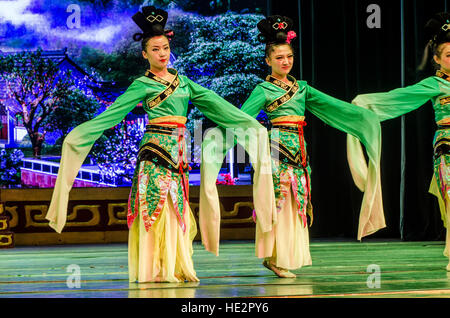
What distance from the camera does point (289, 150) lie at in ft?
13.9

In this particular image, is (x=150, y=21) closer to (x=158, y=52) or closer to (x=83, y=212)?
(x=158, y=52)

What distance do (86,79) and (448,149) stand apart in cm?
351

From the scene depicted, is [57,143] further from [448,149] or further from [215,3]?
[448,149]

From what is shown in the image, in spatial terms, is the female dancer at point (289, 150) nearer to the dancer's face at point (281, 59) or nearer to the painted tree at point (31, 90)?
the dancer's face at point (281, 59)

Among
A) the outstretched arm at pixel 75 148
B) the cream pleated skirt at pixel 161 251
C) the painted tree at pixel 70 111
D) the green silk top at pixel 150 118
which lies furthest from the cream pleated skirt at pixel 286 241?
the painted tree at pixel 70 111

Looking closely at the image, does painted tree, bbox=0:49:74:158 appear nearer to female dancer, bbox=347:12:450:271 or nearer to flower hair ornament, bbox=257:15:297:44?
flower hair ornament, bbox=257:15:297:44

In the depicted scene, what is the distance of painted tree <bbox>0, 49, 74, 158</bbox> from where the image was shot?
6.64 m

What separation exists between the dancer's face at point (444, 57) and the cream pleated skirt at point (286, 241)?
1193mm

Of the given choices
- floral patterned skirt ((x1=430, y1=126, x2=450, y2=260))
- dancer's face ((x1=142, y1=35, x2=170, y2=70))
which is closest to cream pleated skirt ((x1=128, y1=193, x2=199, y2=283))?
dancer's face ((x1=142, y1=35, x2=170, y2=70))

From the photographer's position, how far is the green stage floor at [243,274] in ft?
11.5

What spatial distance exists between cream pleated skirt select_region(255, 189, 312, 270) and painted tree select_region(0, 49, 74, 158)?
307 cm

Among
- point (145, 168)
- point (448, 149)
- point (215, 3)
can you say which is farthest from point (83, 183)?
point (448, 149)

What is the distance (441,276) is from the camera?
4102mm
